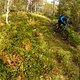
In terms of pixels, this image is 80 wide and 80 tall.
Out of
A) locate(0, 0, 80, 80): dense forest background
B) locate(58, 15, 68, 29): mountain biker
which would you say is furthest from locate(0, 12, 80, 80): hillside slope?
locate(58, 15, 68, 29): mountain biker

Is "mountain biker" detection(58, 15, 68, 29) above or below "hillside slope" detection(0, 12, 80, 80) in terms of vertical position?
above

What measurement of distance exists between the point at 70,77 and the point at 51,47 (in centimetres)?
330

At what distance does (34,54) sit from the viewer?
1521 cm

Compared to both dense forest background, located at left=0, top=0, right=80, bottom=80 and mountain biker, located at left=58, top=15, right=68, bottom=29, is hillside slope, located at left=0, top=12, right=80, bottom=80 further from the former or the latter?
mountain biker, located at left=58, top=15, right=68, bottom=29

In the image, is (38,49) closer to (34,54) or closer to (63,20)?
(34,54)

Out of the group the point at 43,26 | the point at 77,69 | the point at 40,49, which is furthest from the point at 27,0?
the point at 77,69

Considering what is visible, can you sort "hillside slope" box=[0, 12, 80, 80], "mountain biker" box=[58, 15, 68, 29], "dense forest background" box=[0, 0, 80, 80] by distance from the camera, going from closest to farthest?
1. "hillside slope" box=[0, 12, 80, 80]
2. "dense forest background" box=[0, 0, 80, 80]
3. "mountain biker" box=[58, 15, 68, 29]

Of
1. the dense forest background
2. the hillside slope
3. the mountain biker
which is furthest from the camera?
the mountain biker

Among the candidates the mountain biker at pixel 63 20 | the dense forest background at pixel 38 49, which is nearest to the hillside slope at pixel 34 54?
the dense forest background at pixel 38 49

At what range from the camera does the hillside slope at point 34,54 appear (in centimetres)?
1364

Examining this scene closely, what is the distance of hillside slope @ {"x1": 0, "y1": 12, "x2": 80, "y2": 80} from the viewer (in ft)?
44.8

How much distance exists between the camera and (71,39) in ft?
62.1

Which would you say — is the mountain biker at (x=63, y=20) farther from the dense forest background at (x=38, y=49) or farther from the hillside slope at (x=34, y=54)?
the hillside slope at (x=34, y=54)

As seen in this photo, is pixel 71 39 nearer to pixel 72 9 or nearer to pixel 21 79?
pixel 72 9
